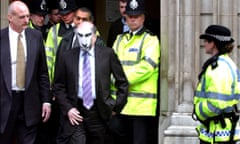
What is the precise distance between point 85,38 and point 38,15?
5.82 feet

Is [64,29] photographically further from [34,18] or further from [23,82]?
[23,82]

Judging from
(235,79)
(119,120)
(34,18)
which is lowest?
(119,120)

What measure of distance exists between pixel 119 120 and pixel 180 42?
1182 mm

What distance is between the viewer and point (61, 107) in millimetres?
8414

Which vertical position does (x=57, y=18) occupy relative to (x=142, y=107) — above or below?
above

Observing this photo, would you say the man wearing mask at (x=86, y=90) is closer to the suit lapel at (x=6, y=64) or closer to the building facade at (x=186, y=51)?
the suit lapel at (x=6, y=64)

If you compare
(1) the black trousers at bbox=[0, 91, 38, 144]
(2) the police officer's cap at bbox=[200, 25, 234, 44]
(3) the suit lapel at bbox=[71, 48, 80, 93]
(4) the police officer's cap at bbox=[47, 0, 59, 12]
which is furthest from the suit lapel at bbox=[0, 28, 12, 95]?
(4) the police officer's cap at bbox=[47, 0, 59, 12]

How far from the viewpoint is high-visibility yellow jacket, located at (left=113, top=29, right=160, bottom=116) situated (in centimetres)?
922

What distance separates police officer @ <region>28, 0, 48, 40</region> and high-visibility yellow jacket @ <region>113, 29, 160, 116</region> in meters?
1.20

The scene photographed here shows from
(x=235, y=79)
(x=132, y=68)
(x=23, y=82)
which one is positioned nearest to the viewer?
(x=235, y=79)

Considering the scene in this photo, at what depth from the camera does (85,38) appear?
8477 mm

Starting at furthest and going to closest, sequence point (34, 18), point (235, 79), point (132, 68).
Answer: point (34, 18), point (132, 68), point (235, 79)

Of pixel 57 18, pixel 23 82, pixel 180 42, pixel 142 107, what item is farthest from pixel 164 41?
pixel 23 82

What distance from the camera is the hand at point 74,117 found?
326 inches
